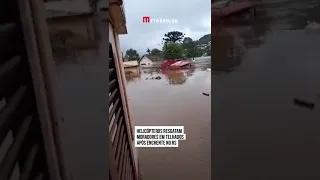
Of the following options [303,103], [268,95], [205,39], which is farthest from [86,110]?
[303,103]

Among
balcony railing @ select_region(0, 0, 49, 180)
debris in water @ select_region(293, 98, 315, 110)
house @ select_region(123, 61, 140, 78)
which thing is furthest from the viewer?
house @ select_region(123, 61, 140, 78)

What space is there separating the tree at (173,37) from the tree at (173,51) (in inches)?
0.6

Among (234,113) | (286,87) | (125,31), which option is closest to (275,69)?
(286,87)

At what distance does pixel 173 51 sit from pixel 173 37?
0.05 m

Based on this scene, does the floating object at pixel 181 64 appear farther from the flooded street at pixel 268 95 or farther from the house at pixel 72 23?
the house at pixel 72 23

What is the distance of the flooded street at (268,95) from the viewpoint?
1.12 meters

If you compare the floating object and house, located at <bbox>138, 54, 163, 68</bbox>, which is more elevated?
house, located at <bbox>138, 54, 163, 68</bbox>

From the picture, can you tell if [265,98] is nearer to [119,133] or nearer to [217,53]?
[217,53]

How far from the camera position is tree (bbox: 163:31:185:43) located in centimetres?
119

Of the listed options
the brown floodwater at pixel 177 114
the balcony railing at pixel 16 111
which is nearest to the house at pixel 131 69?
the brown floodwater at pixel 177 114

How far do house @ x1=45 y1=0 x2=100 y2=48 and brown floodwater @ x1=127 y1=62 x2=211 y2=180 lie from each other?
0.25 meters

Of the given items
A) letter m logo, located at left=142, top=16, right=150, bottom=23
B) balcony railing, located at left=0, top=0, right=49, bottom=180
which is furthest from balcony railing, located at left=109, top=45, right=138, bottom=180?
balcony railing, located at left=0, top=0, right=49, bottom=180

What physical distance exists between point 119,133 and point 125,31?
15.5 inches

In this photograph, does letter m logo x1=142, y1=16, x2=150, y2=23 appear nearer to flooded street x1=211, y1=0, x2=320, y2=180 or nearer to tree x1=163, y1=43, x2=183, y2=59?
tree x1=163, y1=43, x2=183, y2=59
